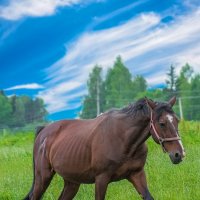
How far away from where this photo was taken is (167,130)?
21.4ft

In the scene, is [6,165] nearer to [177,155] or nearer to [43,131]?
[43,131]

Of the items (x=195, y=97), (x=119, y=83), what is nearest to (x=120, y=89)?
(x=119, y=83)

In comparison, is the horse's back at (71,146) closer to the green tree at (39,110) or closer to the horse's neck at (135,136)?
the horse's neck at (135,136)

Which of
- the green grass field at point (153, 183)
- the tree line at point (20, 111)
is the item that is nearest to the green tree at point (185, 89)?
the tree line at point (20, 111)

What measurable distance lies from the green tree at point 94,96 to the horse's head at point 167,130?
63.1 m

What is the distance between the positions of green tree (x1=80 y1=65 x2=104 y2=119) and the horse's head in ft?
207

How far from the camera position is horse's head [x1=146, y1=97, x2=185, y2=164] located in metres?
6.40

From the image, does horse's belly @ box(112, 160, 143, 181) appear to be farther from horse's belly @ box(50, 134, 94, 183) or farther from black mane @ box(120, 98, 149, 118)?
black mane @ box(120, 98, 149, 118)

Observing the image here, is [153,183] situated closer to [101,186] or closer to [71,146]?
[71,146]

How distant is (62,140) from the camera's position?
8359mm

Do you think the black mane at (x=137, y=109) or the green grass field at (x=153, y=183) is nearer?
the black mane at (x=137, y=109)

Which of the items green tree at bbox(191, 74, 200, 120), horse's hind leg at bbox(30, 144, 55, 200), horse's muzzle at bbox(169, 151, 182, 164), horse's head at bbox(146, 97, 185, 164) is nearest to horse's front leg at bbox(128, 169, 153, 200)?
horse's head at bbox(146, 97, 185, 164)

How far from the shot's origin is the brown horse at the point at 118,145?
6.56m

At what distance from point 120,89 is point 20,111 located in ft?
50.7
